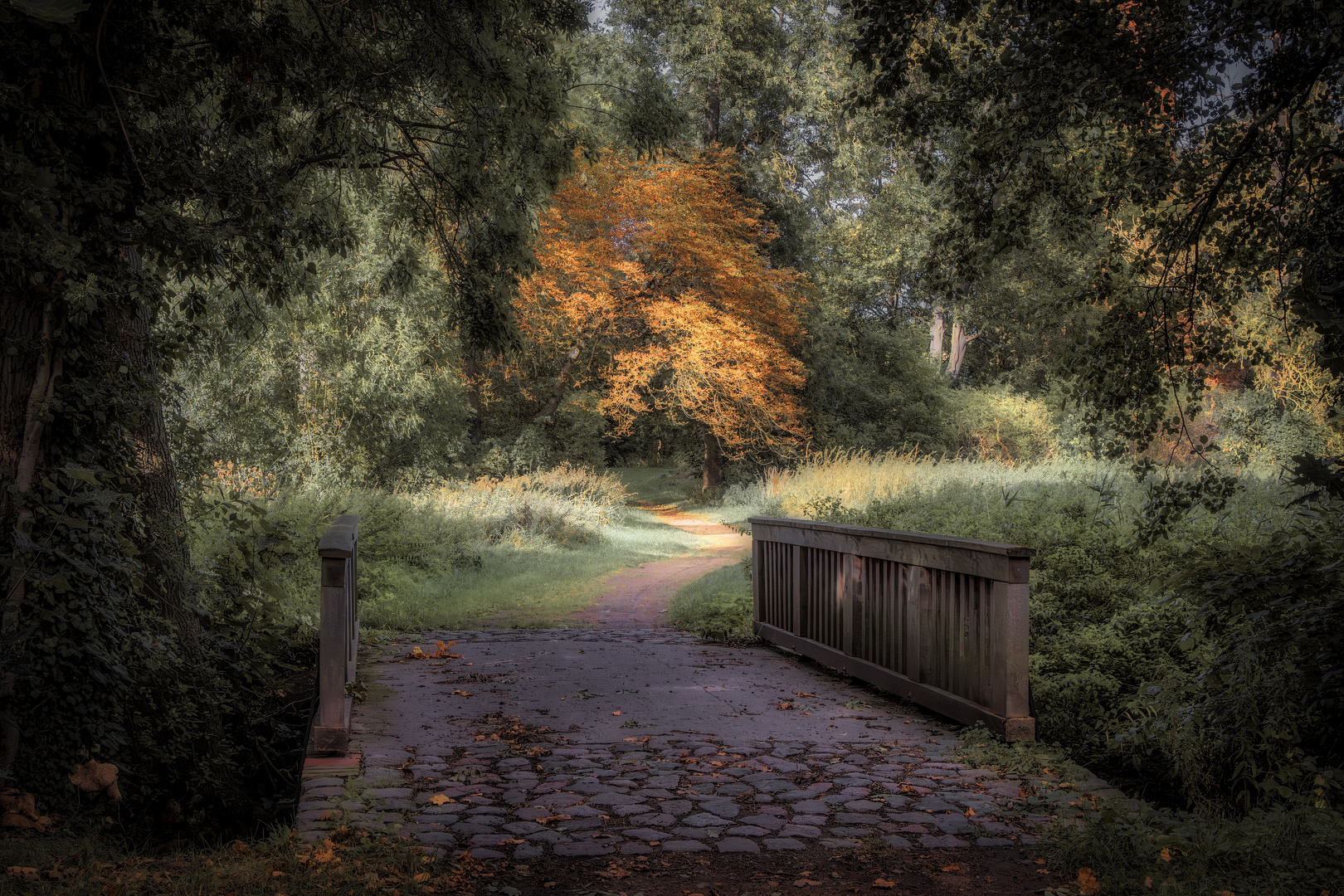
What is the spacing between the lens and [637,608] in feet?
39.0

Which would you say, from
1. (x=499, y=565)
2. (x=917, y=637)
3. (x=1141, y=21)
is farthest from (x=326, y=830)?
(x=499, y=565)

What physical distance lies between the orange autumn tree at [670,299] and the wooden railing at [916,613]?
15591 millimetres

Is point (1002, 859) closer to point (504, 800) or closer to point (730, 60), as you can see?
point (504, 800)

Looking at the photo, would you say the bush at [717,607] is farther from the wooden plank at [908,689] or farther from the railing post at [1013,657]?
the railing post at [1013,657]

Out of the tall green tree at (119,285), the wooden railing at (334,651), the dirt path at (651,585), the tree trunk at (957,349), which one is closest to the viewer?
the tall green tree at (119,285)

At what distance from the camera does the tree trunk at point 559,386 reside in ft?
84.6

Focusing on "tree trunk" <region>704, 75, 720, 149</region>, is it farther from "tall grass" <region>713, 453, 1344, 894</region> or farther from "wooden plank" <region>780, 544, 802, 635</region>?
"tall grass" <region>713, 453, 1344, 894</region>

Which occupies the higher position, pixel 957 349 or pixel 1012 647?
pixel 957 349

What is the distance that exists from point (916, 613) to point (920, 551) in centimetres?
44

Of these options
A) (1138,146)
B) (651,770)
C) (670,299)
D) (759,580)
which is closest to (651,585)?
(759,580)

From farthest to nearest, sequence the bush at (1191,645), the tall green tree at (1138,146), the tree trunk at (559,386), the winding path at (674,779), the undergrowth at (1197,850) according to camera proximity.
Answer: the tree trunk at (559,386) < the tall green tree at (1138,146) < the bush at (1191,645) < the winding path at (674,779) < the undergrowth at (1197,850)

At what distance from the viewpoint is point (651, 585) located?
550 inches

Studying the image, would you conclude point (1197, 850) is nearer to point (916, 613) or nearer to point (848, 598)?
point (916, 613)

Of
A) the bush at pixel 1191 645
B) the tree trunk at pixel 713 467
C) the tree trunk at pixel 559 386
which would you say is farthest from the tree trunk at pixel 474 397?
the bush at pixel 1191 645
